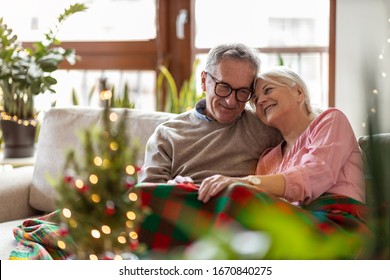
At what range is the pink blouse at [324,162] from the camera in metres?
1.53

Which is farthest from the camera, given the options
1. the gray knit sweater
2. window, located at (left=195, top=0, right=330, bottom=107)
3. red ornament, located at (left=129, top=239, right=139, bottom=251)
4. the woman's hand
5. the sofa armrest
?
window, located at (left=195, top=0, right=330, bottom=107)

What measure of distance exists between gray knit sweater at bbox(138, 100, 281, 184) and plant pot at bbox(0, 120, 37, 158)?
3.28 ft

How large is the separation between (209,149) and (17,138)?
48.9 inches

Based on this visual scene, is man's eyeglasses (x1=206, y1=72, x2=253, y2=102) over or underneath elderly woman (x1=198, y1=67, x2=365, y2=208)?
over

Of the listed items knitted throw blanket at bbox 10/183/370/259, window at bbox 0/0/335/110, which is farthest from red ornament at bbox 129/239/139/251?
window at bbox 0/0/335/110

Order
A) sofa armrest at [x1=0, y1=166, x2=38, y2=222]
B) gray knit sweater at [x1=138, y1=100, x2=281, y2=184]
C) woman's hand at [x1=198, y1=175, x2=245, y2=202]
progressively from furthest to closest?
sofa armrest at [x1=0, y1=166, x2=38, y2=222], gray knit sweater at [x1=138, y1=100, x2=281, y2=184], woman's hand at [x1=198, y1=175, x2=245, y2=202]

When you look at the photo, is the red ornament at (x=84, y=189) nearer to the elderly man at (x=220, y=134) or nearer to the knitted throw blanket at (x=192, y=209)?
the knitted throw blanket at (x=192, y=209)

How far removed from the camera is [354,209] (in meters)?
1.46

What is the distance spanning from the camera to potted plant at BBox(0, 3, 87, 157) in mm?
2688

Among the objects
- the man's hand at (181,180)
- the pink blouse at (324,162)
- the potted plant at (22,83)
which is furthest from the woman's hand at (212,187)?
the potted plant at (22,83)

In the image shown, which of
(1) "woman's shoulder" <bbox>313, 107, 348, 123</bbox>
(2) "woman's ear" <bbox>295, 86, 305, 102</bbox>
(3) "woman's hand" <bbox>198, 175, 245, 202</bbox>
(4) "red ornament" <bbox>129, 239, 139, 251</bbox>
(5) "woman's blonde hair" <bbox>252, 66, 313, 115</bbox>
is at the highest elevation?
(5) "woman's blonde hair" <bbox>252, 66, 313, 115</bbox>

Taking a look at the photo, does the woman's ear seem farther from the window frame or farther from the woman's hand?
the window frame
